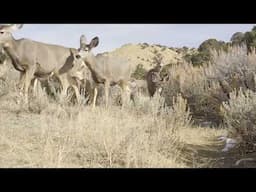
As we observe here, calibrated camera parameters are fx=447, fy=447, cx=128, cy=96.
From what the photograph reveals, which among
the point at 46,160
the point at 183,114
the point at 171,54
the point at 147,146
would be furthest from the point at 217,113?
the point at 171,54

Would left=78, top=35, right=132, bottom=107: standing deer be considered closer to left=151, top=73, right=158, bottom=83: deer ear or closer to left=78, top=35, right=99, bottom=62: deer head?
left=78, top=35, right=99, bottom=62: deer head

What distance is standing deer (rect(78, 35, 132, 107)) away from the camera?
14.0 m

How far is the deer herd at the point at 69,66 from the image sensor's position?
452 inches

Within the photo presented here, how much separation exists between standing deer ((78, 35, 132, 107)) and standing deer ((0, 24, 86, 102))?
0.76m

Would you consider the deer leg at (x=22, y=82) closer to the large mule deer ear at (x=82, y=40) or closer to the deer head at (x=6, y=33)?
the deer head at (x=6, y=33)

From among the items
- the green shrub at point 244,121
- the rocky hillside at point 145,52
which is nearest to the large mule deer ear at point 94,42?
the green shrub at point 244,121

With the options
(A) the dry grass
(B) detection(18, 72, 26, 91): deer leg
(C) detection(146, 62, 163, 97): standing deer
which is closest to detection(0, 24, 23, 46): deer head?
(B) detection(18, 72, 26, 91): deer leg

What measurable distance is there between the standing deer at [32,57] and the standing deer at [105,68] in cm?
76

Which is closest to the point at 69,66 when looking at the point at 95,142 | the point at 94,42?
the point at 94,42

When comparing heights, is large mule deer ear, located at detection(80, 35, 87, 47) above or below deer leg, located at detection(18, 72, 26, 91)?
above
